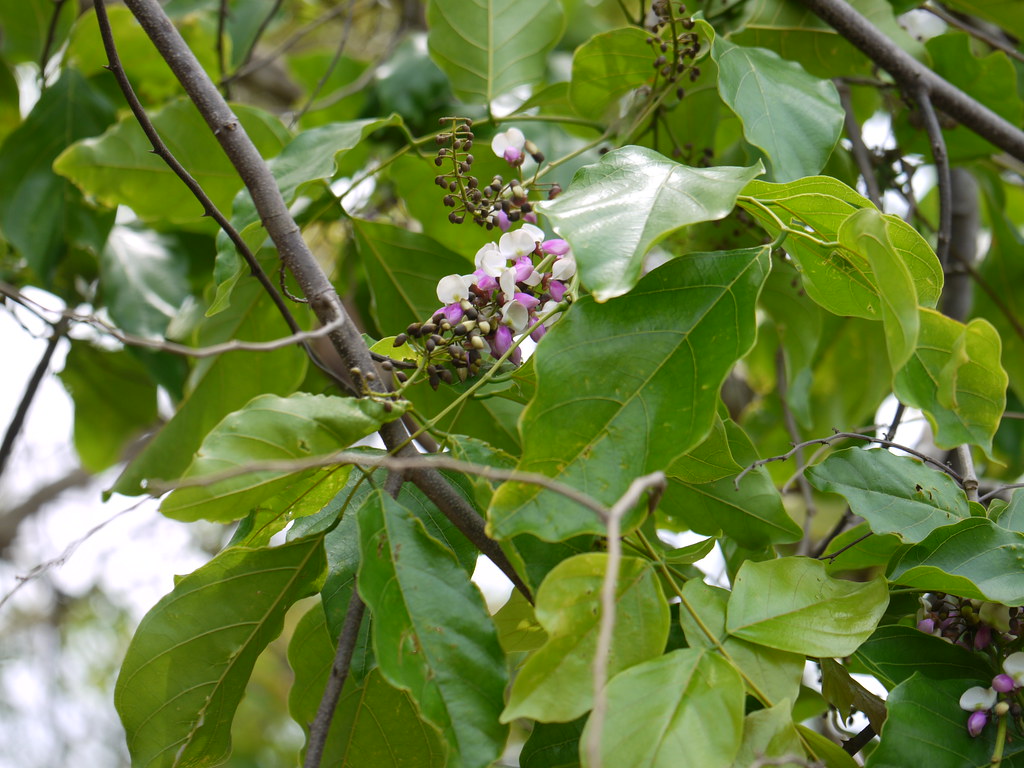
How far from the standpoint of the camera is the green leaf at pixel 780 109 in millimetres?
574

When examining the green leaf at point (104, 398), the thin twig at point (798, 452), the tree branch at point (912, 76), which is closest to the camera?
the tree branch at point (912, 76)

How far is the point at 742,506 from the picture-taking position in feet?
1.82

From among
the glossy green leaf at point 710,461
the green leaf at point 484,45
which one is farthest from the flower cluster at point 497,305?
the green leaf at point 484,45

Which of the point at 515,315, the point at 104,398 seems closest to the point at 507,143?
the point at 515,315

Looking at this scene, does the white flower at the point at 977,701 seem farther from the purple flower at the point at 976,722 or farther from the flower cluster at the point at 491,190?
the flower cluster at the point at 491,190

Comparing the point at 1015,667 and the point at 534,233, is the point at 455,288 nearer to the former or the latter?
the point at 534,233

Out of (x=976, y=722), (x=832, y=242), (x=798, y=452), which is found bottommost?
(x=798, y=452)

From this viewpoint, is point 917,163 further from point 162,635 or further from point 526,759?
point 162,635

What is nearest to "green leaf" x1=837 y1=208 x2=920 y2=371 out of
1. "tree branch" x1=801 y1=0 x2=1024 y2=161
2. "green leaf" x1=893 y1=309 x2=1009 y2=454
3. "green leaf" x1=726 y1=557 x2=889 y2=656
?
"green leaf" x1=893 y1=309 x2=1009 y2=454

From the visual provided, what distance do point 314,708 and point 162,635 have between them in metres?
0.11

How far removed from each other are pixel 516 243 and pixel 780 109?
24cm

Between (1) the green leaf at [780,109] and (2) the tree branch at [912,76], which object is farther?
(2) the tree branch at [912,76]

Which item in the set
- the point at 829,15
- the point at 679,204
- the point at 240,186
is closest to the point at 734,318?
the point at 679,204

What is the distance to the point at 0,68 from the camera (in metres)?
1.05
